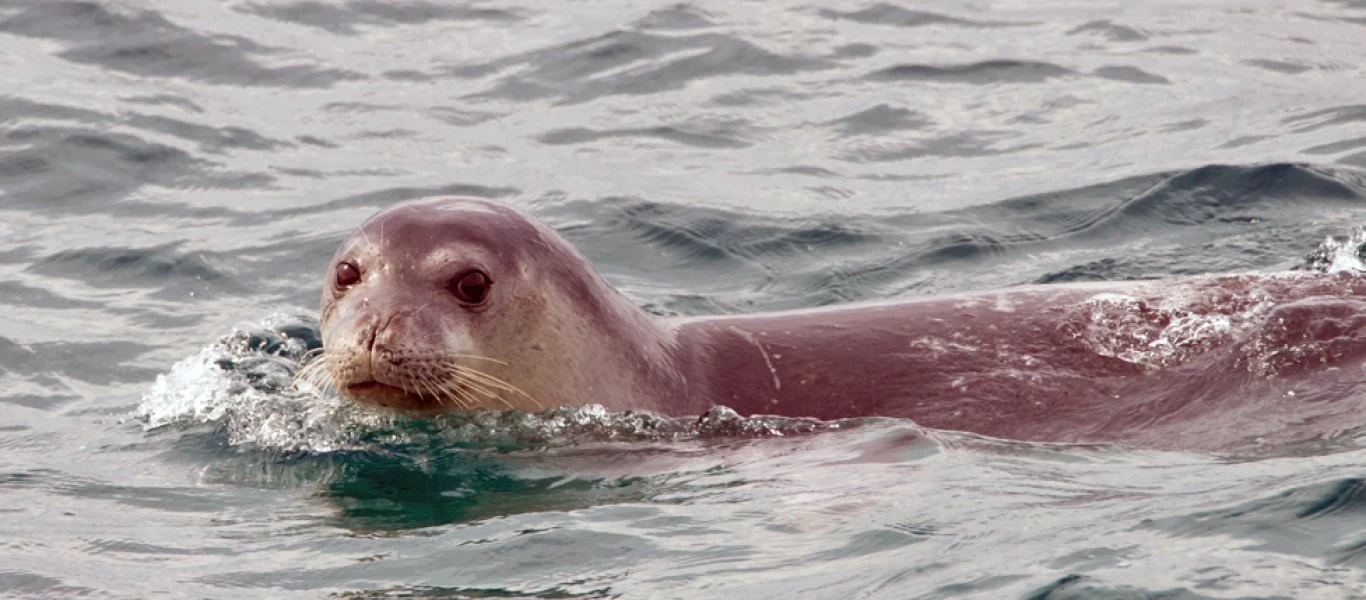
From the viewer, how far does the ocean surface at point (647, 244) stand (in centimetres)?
629

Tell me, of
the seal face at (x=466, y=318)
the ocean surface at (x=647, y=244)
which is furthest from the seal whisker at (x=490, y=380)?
the ocean surface at (x=647, y=244)

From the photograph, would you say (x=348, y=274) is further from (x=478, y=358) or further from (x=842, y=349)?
(x=842, y=349)

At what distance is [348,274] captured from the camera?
7.78m

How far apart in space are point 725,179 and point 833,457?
6.65 m

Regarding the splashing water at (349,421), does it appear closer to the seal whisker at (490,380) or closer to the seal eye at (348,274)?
the seal whisker at (490,380)

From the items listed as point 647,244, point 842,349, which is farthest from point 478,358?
point 647,244

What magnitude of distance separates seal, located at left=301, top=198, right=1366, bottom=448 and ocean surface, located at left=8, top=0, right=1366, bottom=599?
0.26m

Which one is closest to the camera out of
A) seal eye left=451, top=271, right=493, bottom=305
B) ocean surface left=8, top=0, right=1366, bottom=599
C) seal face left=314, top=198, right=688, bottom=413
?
ocean surface left=8, top=0, right=1366, bottom=599

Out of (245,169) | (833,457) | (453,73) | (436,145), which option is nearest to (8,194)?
(245,169)

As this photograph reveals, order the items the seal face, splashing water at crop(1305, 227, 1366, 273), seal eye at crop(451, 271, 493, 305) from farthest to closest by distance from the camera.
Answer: splashing water at crop(1305, 227, 1366, 273) → seal eye at crop(451, 271, 493, 305) → the seal face

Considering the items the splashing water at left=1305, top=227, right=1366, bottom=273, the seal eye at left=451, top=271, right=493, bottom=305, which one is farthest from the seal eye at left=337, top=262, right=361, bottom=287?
the splashing water at left=1305, top=227, right=1366, bottom=273

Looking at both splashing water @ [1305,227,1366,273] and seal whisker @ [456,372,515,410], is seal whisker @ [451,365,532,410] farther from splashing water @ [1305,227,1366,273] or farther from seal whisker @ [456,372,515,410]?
splashing water @ [1305,227,1366,273]

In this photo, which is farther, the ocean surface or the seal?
the seal

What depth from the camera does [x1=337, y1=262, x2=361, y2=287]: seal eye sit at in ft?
25.5
